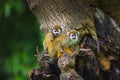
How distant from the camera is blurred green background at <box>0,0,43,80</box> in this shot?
12.1 metres

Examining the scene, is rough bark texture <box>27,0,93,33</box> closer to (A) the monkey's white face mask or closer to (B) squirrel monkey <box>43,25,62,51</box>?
(B) squirrel monkey <box>43,25,62,51</box>

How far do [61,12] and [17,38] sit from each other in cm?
521

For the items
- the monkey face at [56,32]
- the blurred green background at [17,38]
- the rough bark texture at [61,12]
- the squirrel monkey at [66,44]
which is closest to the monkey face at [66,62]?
the squirrel monkey at [66,44]

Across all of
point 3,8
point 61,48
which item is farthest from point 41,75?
point 3,8

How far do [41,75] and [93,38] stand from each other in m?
0.67

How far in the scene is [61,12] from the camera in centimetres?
749

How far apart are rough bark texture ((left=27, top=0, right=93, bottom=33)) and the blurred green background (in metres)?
4.23

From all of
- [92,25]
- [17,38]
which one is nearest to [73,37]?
[92,25]

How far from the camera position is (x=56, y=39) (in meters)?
7.33

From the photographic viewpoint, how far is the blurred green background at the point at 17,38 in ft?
39.7

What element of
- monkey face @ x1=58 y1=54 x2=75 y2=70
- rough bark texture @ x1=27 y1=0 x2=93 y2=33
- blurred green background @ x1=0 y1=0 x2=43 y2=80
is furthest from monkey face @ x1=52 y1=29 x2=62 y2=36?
blurred green background @ x1=0 y1=0 x2=43 y2=80

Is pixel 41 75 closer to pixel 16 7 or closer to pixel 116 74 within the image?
pixel 116 74

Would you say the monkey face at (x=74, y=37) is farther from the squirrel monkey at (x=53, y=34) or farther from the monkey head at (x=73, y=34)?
the squirrel monkey at (x=53, y=34)

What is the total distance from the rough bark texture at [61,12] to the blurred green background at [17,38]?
13.9 feet
